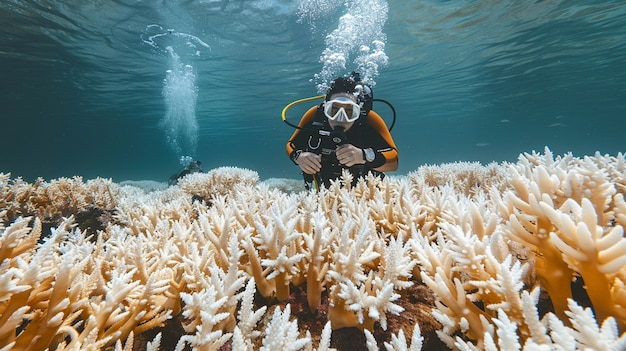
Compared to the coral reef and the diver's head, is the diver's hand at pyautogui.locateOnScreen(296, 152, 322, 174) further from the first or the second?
the coral reef

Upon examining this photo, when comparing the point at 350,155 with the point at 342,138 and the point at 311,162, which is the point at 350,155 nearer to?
the point at 311,162

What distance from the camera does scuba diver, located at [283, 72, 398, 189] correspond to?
480 cm

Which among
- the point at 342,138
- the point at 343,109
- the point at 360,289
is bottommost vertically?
the point at 360,289

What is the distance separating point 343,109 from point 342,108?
0.03m

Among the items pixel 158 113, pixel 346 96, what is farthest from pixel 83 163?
pixel 346 96

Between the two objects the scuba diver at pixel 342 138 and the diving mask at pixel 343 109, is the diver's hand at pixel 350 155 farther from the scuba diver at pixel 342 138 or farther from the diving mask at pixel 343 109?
the diving mask at pixel 343 109

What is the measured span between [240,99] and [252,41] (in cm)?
1491

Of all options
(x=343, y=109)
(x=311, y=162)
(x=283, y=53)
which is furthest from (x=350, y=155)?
(x=283, y=53)

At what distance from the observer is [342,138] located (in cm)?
542

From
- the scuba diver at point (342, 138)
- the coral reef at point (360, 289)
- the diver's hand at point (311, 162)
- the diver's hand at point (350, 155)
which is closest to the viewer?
the coral reef at point (360, 289)

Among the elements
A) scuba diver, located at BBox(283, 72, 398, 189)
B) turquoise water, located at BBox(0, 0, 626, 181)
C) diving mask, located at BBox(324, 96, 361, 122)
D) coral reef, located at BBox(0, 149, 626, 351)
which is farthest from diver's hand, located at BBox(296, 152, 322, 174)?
turquoise water, located at BBox(0, 0, 626, 181)

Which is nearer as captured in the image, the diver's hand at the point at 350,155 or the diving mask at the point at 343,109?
the diver's hand at the point at 350,155

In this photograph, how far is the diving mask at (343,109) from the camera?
17.1 ft

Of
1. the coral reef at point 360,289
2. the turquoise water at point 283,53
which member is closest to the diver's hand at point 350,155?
the coral reef at point 360,289
